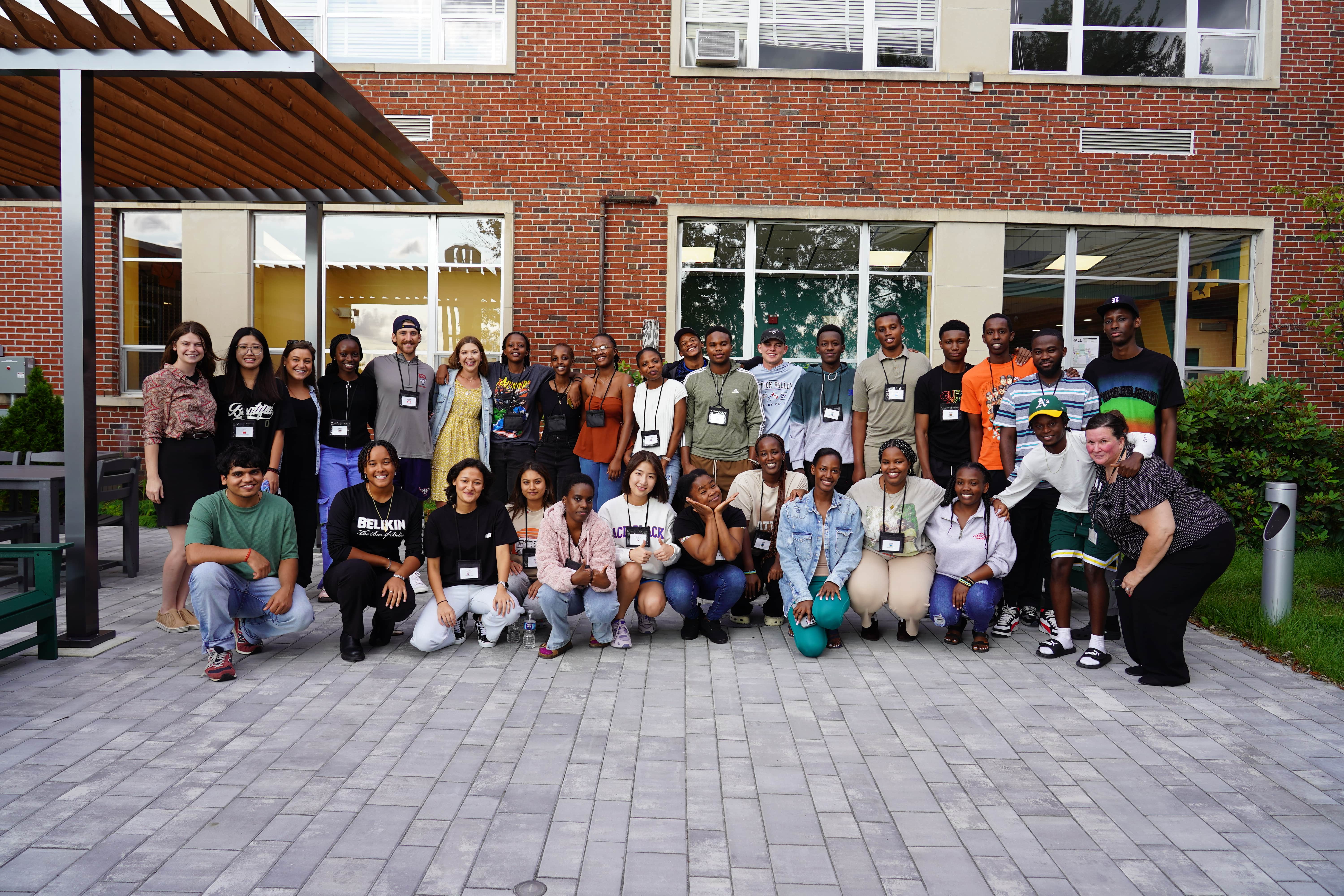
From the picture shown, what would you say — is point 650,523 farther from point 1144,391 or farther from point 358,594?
point 1144,391

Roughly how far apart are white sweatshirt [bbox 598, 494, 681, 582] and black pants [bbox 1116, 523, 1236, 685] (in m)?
2.66

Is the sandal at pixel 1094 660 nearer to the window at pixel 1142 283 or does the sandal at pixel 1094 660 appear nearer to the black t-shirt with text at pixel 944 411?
the black t-shirt with text at pixel 944 411

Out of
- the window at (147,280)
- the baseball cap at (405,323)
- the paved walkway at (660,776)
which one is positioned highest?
the window at (147,280)

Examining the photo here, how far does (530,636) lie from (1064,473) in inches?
136

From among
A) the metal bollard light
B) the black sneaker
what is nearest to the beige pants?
the black sneaker

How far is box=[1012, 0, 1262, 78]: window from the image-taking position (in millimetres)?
11055

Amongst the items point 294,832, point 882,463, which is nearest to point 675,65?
point 882,463

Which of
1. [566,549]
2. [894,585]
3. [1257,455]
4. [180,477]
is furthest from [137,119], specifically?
[1257,455]

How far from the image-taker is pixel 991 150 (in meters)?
10.9

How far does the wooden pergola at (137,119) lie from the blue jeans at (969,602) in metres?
4.68

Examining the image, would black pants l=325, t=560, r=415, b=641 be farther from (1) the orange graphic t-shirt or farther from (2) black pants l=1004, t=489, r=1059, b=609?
(1) the orange graphic t-shirt

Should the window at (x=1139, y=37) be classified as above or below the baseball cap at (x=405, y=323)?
above

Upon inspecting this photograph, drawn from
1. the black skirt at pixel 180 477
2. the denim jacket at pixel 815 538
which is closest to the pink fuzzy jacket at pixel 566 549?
the denim jacket at pixel 815 538

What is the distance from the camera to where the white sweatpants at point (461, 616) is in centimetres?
562
